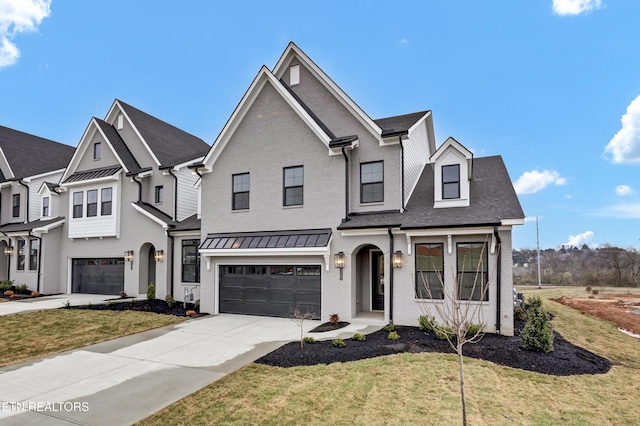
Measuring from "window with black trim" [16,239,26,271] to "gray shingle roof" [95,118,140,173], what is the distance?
9408 millimetres

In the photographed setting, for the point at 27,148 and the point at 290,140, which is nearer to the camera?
the point at 290,140

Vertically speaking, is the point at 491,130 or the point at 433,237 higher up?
the point at 491,130

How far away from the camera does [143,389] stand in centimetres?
755

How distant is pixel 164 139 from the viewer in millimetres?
24109

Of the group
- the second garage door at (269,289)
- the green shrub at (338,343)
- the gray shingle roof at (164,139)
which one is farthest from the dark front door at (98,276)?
the green shrub at (338,343)

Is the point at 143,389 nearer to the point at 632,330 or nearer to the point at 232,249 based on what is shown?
the point at 232,249

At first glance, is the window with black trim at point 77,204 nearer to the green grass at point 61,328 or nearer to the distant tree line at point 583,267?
the green grass at point 61,328

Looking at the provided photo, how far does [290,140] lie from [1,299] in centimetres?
1906

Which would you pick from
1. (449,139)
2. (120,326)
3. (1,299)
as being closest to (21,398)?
(120,326)

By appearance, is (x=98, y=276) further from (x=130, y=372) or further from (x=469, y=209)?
(x=469, y=209)

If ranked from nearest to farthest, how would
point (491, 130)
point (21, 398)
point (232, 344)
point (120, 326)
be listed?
point (21, 398), point (232, 344), point (120, 326), point (491, 130)

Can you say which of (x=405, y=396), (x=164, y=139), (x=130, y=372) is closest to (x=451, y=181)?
(x=405, y=396)

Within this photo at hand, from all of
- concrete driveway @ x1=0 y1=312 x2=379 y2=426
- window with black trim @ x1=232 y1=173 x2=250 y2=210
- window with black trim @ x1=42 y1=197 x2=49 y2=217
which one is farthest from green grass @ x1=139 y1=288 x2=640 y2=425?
window with black trim @ x1=42 y1=197 x2=49 y2=217

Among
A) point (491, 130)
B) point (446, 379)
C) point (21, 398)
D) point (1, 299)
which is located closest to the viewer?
point (21, 398)
